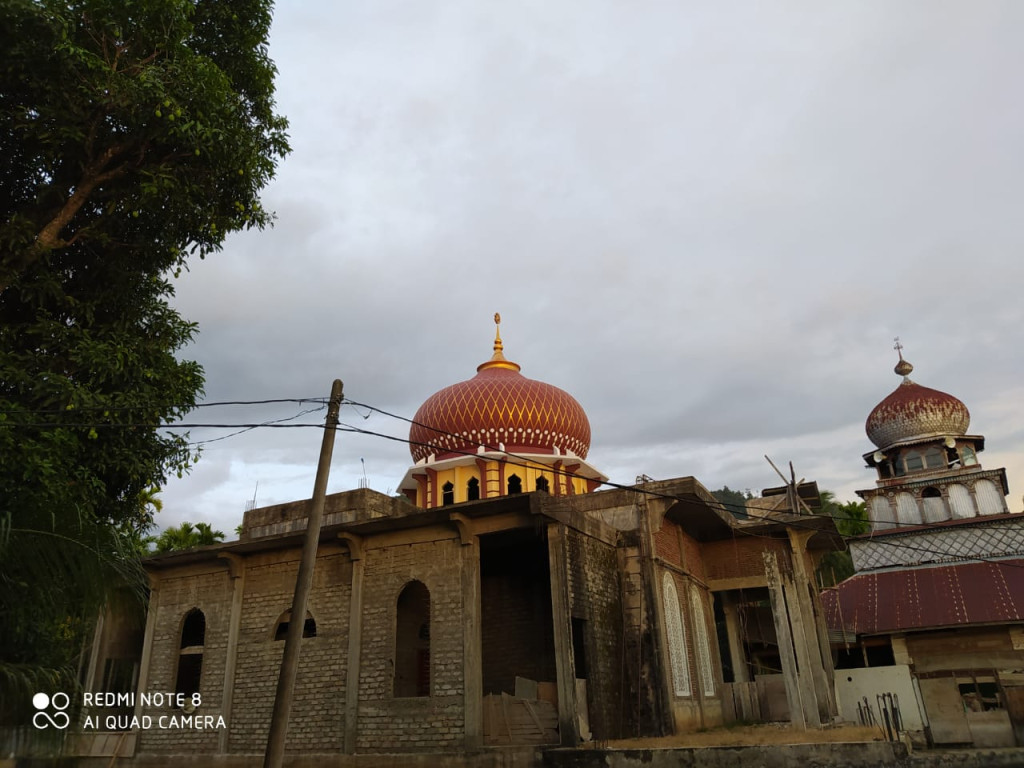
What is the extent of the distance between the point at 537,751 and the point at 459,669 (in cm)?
208

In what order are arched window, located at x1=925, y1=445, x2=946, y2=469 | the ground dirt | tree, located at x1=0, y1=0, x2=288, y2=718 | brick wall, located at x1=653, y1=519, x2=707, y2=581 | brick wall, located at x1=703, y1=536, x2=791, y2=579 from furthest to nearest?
arched window, located at x1=925, y1=445, x2=946, y2=469 < brick wall, located at x1=703, y1=536, x2=791, y2=579 < brick wall, located at x1=653, y1=519, x2=707, y2=581 < the ground dirt < tree, located at x1=0, y1=0, x2=288, y2=718

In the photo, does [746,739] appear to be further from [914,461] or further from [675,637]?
[914,461]

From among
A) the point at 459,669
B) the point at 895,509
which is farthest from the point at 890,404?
the point at 459,669

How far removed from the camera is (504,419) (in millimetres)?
26109

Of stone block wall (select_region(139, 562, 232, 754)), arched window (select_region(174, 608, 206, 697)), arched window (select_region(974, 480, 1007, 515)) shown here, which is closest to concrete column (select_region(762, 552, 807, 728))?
stone block wall (select_region(139, 562, 232, 754))

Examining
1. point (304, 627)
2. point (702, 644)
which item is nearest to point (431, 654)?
point (304, 627)

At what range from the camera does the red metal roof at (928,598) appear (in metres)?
24.5

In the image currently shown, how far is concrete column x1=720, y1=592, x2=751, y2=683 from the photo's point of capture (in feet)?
75.8

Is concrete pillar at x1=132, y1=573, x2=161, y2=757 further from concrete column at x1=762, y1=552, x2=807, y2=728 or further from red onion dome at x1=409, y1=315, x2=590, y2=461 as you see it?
concrete column at x1=762, y1=552, x2=807, y2=728

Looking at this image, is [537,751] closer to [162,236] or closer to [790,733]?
[790,733]

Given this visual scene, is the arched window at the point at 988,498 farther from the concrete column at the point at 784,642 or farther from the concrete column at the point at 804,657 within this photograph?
the concrete column at the point at 784,642

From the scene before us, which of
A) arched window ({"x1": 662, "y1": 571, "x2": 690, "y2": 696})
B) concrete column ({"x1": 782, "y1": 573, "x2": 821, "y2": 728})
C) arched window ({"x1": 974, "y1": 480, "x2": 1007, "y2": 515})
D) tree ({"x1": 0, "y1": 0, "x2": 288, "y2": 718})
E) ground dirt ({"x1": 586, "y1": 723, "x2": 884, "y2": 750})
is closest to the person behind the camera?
tree ({"x1": 0, "y1": 0, "x2": 288, "y2": 718})

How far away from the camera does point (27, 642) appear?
31.6ft

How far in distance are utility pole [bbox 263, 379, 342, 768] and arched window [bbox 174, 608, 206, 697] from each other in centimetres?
989
